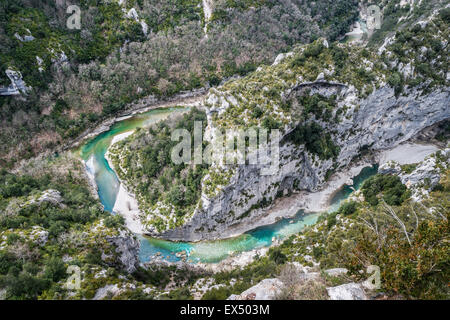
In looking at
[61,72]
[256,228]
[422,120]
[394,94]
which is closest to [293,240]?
[256,228]

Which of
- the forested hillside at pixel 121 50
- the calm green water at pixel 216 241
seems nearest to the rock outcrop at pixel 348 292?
the calm green water at pixel 216 241

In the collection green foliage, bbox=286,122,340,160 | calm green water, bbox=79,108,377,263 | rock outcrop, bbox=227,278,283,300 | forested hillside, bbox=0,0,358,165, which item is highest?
forested hillside, bbox=0,0,358,165

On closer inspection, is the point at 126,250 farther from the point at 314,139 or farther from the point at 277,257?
the point at 314,139

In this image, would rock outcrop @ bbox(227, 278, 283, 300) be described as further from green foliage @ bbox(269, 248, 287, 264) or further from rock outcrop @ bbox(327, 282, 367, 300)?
green foliage @ bbox(269, 248, 287, 264)

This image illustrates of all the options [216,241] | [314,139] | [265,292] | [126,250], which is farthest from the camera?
[314,139]

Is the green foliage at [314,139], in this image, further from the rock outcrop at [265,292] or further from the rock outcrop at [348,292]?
the rock outcrop at [348,292]

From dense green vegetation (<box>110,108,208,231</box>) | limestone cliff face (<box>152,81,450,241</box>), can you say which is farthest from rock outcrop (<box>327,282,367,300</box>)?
dense green vegetation (<box>110,108,208,231</box>)

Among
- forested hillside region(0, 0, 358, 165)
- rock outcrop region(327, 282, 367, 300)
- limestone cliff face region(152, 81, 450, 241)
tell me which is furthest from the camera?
forested hillside region(0, 0, 358, 165)

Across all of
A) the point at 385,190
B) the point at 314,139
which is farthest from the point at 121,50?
the point at 385,190

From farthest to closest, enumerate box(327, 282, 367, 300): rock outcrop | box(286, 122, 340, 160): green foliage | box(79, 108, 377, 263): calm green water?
box(286, 122, 340, 160): green foliage
box(79, 108, 377, 263): calm green water
box(327, 282, 367, 300): rock outcrop
